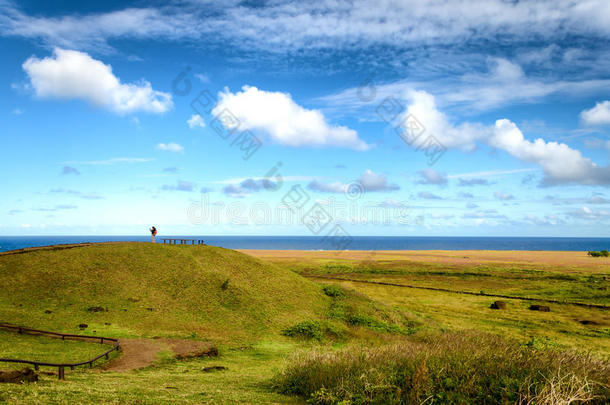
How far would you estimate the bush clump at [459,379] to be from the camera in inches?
444

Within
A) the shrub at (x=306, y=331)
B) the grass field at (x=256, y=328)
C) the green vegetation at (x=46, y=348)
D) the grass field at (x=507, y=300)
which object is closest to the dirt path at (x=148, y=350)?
the grass field at (x=256, y=328)

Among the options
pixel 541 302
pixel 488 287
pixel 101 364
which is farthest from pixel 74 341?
pixel 488 287

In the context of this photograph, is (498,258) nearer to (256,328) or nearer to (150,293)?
(256,328)

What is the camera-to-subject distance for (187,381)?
17.0 meters

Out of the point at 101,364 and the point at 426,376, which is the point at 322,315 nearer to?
the point at 101,364

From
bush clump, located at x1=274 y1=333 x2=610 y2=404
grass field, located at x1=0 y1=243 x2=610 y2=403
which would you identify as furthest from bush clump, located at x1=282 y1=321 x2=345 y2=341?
bush clump, located at x1=274 y1=333 x2=610 y2=404

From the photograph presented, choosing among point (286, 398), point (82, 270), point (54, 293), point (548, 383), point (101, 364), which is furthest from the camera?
point (82, 270)

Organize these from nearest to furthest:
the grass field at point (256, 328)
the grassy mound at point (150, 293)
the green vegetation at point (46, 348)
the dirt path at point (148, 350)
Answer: the grass field at point (256, 328) → the green vegetation at point (46, 348) → the dirt path at point (148, 350) → the grassy mound at point (150, 293)

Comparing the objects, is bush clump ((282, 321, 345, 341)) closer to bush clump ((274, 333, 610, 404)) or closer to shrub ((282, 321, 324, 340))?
shrub ((282, 321, 324, 340))

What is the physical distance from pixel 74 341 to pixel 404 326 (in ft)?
90.6

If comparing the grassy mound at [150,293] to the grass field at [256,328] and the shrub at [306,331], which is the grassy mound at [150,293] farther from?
the shrub at [306,331]

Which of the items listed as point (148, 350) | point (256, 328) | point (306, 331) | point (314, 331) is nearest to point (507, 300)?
point (314, 331)

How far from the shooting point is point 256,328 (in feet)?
105

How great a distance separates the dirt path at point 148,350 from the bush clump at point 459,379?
36.6 feet
